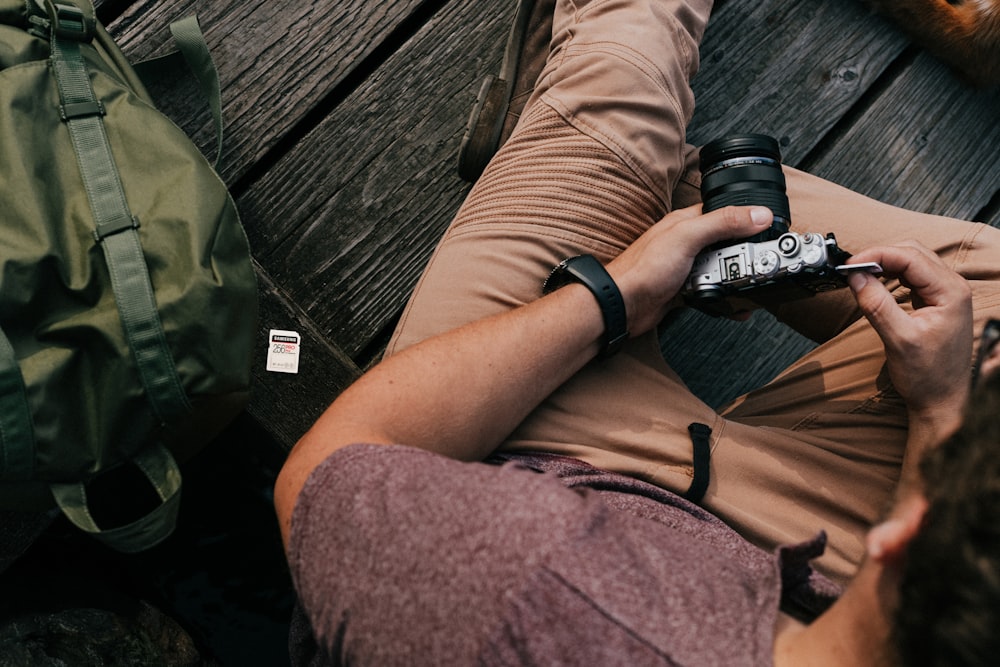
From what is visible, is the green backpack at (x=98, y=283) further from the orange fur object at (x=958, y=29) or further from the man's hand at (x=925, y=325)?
the orange fur object at (x=958, y=29)

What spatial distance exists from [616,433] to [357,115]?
2.29 ft

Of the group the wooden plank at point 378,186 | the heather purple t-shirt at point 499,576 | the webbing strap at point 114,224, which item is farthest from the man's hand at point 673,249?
the webbing strap at point 114,224

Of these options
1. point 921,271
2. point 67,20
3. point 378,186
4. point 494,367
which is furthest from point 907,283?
point 67,20

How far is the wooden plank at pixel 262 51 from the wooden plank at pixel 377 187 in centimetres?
5

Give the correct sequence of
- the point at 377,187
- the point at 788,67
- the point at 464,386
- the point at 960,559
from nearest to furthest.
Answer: the point at 960,559
the point at 464,386
the point at 377,187
the point at 788,67

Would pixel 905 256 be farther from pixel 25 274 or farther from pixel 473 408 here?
pixel 25 274

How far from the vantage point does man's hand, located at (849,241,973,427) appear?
0.87 meters

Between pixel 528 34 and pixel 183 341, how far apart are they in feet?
2.32

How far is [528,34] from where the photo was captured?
1.20 meters

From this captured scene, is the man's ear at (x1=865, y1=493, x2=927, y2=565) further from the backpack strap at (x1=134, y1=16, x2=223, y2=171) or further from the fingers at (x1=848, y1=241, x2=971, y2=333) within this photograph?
the backpack strap at (x1=134, y1=16, x2=223, y2=171)

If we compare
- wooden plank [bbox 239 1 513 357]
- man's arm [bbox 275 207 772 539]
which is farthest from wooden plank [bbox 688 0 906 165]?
man's arm [bbox 275 207 772 539]

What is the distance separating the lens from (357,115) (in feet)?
4.13

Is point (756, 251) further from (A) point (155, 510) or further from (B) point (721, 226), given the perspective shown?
(A) point (155, 510)

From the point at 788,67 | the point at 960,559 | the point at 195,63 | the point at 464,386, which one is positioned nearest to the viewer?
the point at 960,559
